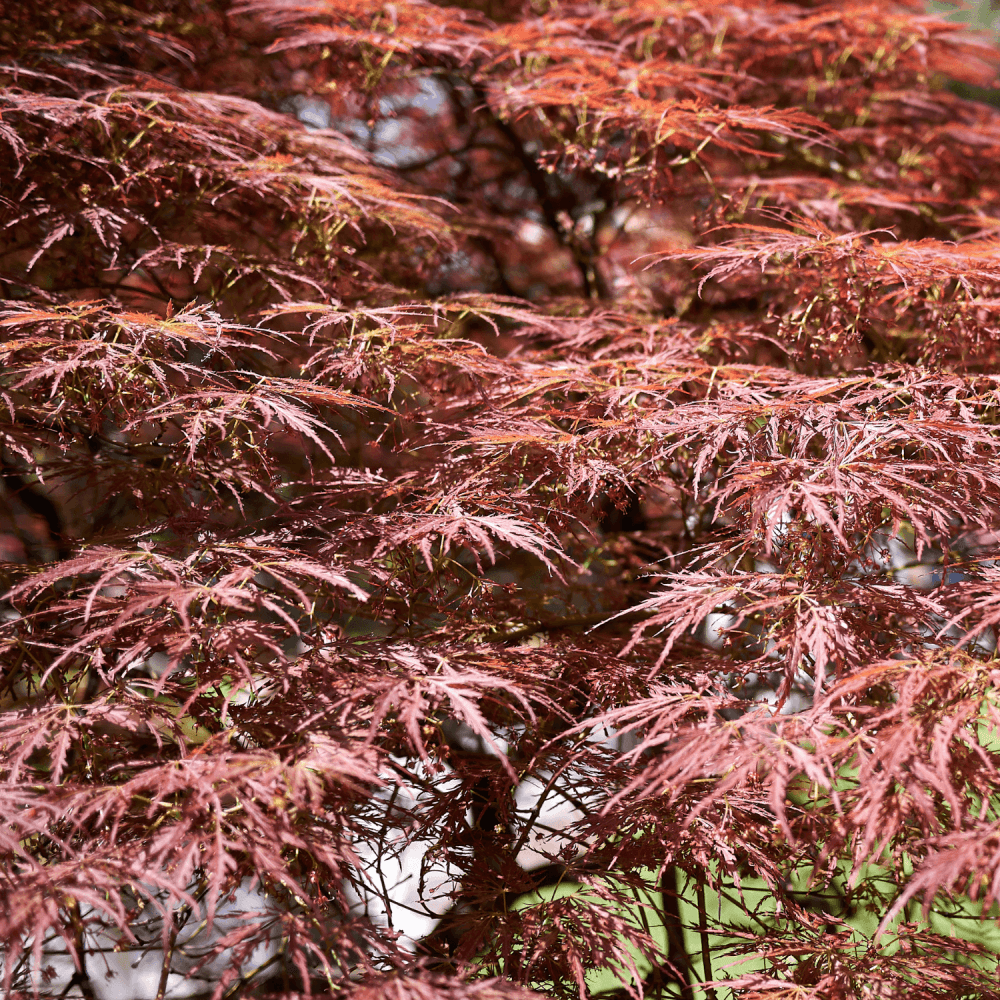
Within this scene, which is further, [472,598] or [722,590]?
[472,598]

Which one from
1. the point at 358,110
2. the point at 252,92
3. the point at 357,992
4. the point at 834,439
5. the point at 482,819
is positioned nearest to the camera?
the point at 357,992

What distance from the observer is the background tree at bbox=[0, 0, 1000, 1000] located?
105cm

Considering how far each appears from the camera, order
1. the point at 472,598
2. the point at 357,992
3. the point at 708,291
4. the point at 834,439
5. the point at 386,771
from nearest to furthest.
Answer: the point at 357,992 → the point at 386,771 → the point at 834,439 → the point at 472,598 → the point at 708,291

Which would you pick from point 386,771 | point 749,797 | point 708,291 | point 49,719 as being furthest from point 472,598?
point 708,291

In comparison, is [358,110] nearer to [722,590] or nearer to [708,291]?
[708,291]

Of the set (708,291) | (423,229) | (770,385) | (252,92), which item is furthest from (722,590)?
(252,92)

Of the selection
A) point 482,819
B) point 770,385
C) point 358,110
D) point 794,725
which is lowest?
point 482,819

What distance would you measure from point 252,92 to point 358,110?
0.77 m

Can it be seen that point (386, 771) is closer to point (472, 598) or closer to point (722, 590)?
point (472, 598)

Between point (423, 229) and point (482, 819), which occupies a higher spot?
point (423, 229)

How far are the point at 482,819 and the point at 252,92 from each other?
2.27 metres

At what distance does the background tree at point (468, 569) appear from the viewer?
105 cm

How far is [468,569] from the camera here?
1765 millimetres

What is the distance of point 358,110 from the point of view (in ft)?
10.3
